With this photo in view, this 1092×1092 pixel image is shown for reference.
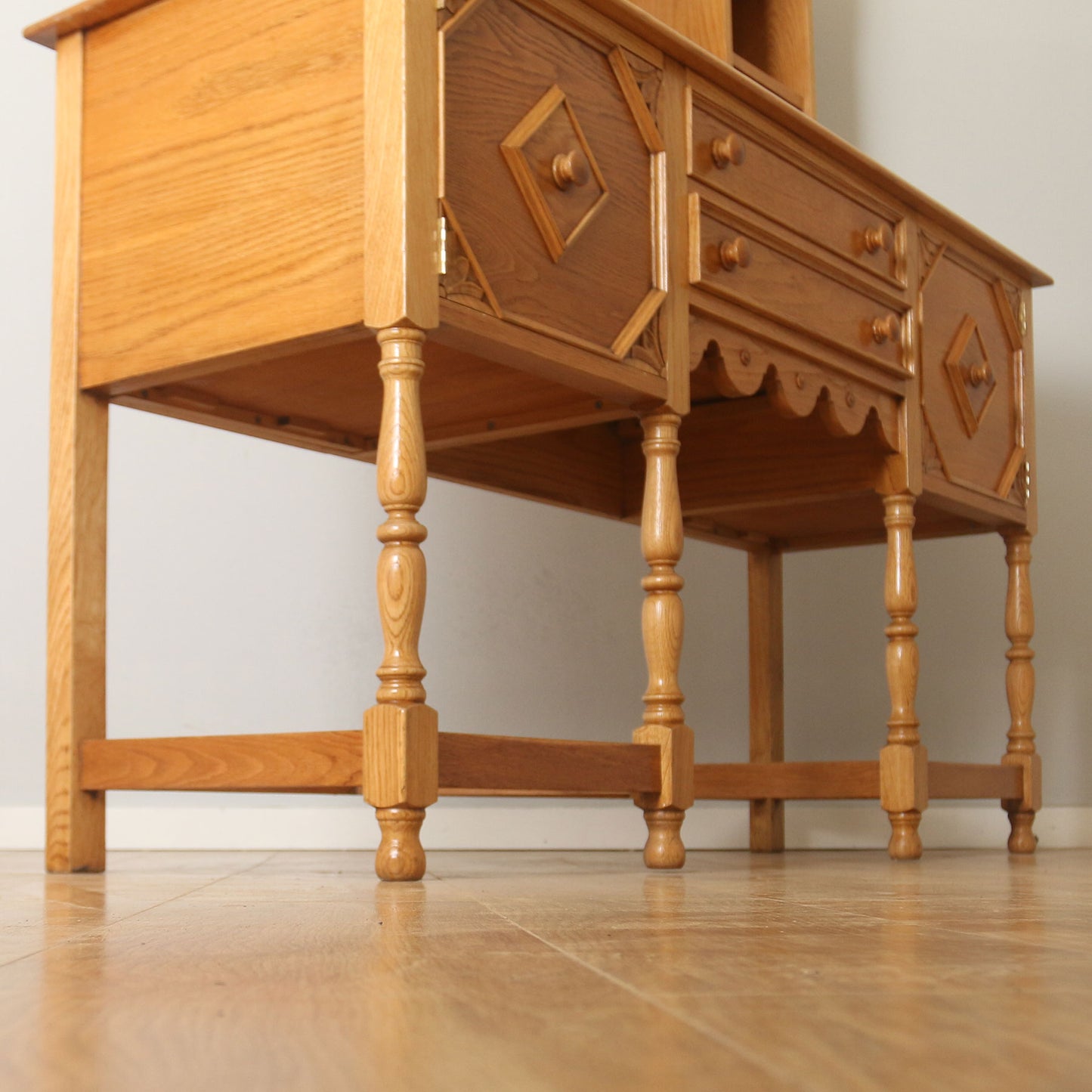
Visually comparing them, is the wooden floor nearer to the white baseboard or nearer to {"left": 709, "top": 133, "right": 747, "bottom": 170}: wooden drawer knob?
{"left": 709, "top": 133, "right": 747, "bottom": 170}: wooden drawer knob

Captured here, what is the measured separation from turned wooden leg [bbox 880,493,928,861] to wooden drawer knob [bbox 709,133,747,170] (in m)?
0.74

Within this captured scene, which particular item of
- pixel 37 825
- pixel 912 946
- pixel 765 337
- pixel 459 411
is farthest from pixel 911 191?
pixel 37 825

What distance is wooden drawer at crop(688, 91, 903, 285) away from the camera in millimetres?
2189

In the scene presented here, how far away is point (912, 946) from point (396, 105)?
111 cm

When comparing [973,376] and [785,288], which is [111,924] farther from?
[973,376]

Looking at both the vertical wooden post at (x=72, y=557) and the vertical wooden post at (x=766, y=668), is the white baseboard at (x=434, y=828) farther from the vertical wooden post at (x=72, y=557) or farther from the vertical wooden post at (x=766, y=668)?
the vertical wooden post at (x=72, y=557)

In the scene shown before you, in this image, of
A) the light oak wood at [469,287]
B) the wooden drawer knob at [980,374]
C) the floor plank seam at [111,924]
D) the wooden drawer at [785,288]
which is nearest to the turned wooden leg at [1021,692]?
the light oak wood at [469,287]

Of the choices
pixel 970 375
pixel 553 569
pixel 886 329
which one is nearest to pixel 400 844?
pixel 886 329

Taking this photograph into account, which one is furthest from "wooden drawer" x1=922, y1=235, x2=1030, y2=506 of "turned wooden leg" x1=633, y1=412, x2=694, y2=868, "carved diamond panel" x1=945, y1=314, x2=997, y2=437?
"turned wooden leg" x1=633, y1=412, x2=694, y2=868

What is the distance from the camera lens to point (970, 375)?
2879 mm

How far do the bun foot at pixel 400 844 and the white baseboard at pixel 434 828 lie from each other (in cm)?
170

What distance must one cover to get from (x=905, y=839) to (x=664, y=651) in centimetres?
78

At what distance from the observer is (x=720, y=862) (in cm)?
242

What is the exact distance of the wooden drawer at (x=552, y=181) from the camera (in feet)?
5.72
